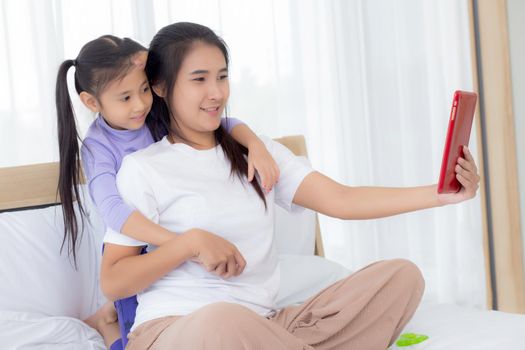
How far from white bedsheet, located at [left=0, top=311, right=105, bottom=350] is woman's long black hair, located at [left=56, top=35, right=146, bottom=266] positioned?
17 centimetres

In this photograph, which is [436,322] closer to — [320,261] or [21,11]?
[320,261]

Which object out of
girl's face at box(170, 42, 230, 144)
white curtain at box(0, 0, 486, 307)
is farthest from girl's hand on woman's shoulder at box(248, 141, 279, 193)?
white curtain at box(0, 0, 486, 307)

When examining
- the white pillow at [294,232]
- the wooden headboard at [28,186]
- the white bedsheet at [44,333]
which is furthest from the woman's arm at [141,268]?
the white pillow at [294,232]

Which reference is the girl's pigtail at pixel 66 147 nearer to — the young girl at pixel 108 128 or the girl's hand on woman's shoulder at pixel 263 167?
the young girl at pixel 108 128

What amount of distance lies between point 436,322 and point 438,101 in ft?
5.04

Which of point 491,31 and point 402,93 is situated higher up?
point 491,31

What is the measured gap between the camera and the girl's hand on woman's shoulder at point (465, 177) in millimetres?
1457

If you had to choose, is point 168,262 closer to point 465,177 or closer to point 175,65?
point 175,65

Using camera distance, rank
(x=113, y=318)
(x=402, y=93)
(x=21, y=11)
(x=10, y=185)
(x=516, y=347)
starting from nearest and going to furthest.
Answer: (x=516, y=347) → (x=113, y=318) → (x=10, y=185) → (x=21, y=11) → (x=402, y=93)

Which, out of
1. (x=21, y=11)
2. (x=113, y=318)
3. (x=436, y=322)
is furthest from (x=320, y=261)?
(x=21, y=11)

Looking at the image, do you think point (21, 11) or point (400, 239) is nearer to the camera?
point (21, 11)

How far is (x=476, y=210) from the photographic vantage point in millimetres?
3115

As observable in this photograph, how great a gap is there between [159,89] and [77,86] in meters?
0.20

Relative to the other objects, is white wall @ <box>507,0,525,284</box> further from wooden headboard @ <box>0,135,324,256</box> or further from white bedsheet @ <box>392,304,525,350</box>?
wooden headboard @ <box>0,135,324,256</box>
